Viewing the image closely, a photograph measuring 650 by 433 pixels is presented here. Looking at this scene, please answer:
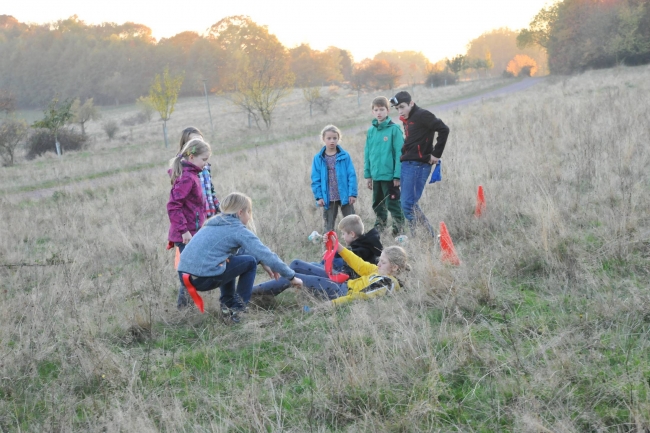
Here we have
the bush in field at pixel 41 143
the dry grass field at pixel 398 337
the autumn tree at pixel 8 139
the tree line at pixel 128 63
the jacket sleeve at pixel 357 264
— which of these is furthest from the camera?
the tree line at pixel 128 63

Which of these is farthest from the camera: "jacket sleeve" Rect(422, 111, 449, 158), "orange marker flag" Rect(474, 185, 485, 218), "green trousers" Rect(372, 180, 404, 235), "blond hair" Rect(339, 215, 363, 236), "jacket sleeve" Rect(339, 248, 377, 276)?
"green trousers" Rect(372, 180, 404, 235)

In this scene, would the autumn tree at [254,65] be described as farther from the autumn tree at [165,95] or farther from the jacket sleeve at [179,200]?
the jacket sleeve at [179,200]

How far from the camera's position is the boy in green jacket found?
19.1ft

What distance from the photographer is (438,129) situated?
17.4 feet

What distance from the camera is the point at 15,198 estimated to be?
1243 centimetres

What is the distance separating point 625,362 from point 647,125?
720cm

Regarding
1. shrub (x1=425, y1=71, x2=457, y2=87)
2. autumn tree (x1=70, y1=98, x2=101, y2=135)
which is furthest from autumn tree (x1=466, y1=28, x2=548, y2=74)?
autumn tree (x1=70, y1=98, x2=101, y2=135)

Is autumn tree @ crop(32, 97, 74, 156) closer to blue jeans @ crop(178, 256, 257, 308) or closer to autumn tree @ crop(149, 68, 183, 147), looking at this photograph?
autumn tree @ crop(149, 68, 183, 147)

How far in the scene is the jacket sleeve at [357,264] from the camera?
4562mm

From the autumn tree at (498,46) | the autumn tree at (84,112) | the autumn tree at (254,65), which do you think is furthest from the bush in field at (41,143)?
the autumn tree at (498,46)

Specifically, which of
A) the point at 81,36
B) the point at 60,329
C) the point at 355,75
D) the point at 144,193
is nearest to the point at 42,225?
the point at 144,193

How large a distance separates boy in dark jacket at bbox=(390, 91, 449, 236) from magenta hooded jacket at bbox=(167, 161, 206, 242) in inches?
87.3

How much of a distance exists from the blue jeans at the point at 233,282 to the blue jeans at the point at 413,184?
1.98 meters

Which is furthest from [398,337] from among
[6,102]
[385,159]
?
[6,102]
